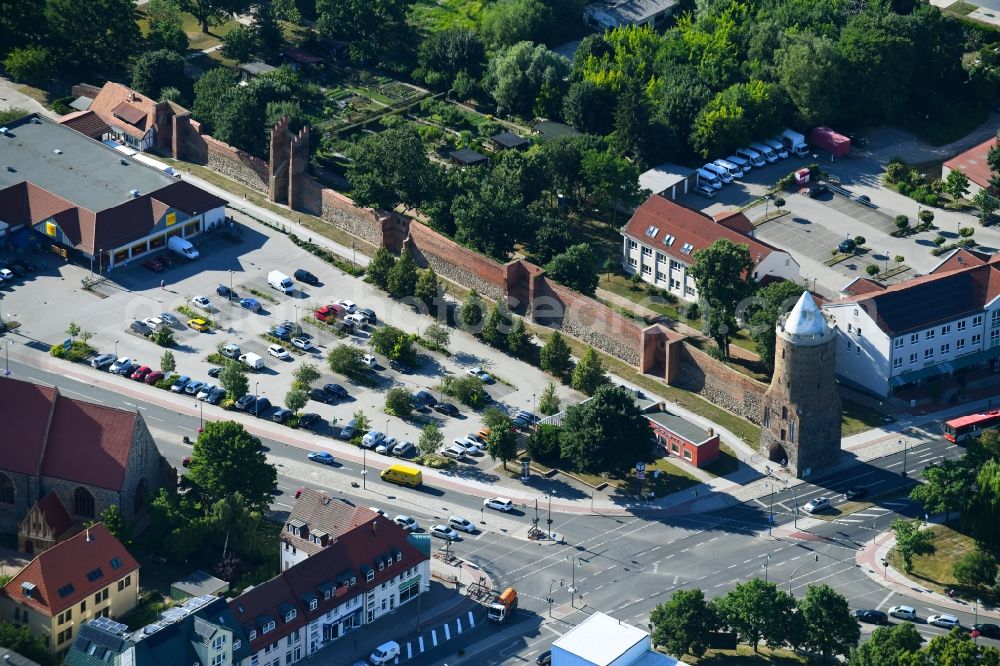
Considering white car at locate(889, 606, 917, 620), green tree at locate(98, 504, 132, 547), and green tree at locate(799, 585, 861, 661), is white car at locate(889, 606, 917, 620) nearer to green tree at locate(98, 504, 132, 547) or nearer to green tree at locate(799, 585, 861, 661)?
green tree at locate(799, 585, 861, 661)

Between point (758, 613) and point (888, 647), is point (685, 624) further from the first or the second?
point (888, 647)

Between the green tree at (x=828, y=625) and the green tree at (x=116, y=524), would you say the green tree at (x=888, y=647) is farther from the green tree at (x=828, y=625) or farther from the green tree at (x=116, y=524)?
the green tree at (x=116, y=524)

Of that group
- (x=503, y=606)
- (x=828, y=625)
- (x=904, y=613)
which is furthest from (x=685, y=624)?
(x=904, y=613)

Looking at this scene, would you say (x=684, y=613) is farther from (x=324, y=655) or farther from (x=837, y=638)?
(x=324, y=655)

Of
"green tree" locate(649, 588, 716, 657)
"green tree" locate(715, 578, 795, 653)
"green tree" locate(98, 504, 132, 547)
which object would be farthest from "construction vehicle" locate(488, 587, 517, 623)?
"green tree" locate(98, 504, 132, 547)

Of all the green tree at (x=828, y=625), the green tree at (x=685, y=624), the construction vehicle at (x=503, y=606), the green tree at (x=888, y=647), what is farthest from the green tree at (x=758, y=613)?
the construction vehicle at (x=503, y=606)

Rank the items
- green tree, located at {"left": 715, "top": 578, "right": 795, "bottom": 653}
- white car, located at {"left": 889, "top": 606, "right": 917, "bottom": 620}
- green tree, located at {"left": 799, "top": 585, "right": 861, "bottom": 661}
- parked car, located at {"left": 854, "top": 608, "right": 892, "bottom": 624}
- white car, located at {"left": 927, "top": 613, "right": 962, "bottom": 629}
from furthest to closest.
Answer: white car, located at {"left": 889, "top": 606, "right": 917, "bottom": 620} → parked car, located at {"left": 854, "top": 608, "right": 892, "bottom": 624} → white car, located at {"left": 927, "top": 613, "right": 962, "bottom": 629} → green tree, located at {"left": 715, "top": 578, "right": 795, "bottom": 653} → green tree, located at {"left": 799, "top": 585, "right": 861, "bottom": 661}

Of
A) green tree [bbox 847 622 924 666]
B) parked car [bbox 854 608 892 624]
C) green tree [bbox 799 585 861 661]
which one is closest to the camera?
green tree [bbox 847 622 924 666]
